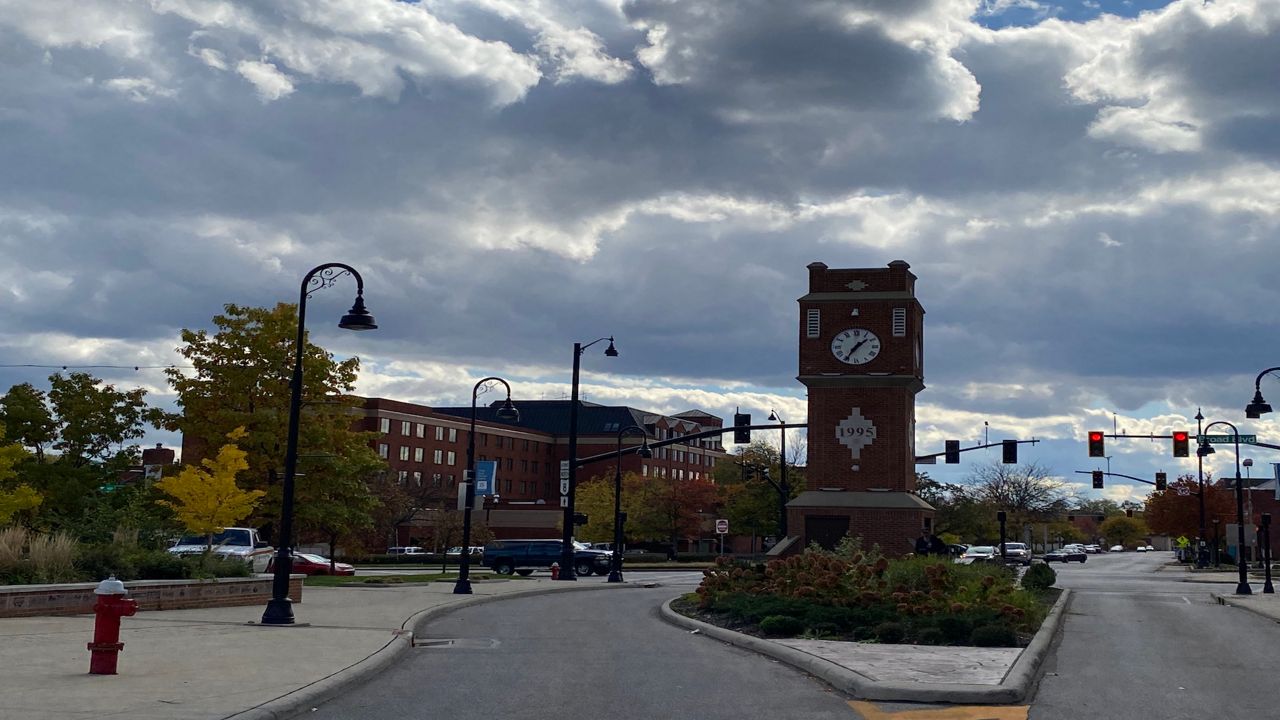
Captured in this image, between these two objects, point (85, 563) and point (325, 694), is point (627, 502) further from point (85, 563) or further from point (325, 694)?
point (325, 694)

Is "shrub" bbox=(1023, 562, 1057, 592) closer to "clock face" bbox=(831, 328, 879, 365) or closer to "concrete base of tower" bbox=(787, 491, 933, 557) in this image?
"concrete base of tower" bbox=(787, 491, 933, 557)

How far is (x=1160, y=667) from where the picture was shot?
15.2 m

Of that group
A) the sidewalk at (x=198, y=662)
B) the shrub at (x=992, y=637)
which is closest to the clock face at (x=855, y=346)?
the sidewalk at (x=198, y=662)

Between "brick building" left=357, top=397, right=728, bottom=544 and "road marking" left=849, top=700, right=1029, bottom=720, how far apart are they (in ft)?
285

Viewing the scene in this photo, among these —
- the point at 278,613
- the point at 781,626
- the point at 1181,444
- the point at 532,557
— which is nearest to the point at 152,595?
the point at 278,613

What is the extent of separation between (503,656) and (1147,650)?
9414mm

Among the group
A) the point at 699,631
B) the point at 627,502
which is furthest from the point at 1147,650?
the point at 627,502

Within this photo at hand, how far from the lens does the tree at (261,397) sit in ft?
132

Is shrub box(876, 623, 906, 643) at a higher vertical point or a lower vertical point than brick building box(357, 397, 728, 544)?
lower

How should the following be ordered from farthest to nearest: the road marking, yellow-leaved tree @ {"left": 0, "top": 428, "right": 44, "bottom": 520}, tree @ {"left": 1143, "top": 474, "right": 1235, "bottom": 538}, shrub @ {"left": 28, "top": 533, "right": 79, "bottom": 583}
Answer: tree @ {"left": 1143, "top": 474, "right": 1235, "bottom": 538}
yellow-leaved tree @ {"left": 0, "top": 428, "right": 44, "bottom": 520}
shrub @ {"left": 28, "top": 533, "right": 79, "bottom": 583}
the road marking

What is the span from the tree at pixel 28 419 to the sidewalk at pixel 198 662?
25.8 metres

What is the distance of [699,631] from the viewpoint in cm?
2011

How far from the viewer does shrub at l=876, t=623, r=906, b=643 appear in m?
17.1

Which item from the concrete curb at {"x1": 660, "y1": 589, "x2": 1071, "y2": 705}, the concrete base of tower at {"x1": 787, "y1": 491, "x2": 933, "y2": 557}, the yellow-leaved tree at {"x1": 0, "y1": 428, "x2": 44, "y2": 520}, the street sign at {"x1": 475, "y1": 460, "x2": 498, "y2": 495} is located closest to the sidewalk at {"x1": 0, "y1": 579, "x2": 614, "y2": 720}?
the concrete curb at {"x1": 660, "y1": 589, "x2": 1071, "y2": 705}
